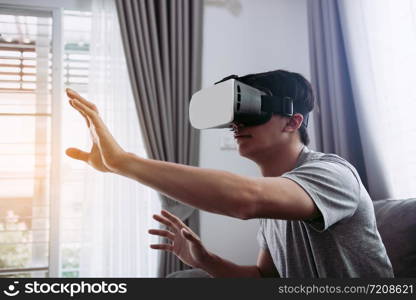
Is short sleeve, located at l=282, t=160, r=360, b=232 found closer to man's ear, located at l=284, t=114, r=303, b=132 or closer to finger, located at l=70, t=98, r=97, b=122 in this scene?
man's ear, located at l=284, t=114, r=303, b=132

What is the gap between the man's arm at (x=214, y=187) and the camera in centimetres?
68

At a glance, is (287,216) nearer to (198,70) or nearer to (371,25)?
(371,25)

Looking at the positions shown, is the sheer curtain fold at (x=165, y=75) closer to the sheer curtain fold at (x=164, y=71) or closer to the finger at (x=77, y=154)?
the sheer curtain fold at (x=164, y=71)

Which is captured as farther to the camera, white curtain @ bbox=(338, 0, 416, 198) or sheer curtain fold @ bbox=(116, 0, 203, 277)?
sheer curtain fold @ bbox=(116, 0, 203, 277)

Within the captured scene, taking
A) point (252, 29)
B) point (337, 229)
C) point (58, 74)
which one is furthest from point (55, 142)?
point (337, 229)

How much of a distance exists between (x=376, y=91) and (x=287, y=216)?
4.49ft

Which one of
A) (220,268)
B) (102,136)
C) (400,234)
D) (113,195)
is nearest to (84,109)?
(102,136)

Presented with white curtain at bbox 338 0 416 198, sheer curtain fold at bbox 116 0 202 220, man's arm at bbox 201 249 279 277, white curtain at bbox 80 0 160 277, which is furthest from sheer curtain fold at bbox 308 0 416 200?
white curtain at bbox 80 0 160 277

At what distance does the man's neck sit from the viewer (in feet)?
3.28

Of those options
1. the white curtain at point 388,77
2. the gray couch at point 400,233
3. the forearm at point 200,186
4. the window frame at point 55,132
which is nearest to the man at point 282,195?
the forearm at point 200,186

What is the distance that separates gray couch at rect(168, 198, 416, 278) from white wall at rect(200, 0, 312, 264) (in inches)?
38.0

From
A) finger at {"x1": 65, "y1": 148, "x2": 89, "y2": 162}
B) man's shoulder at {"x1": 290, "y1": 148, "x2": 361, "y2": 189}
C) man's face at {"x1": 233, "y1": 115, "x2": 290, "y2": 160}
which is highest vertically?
man's face at {"x1": 233, "y1": 115, "x2": 290, "y2": 160}

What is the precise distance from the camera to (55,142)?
2.17 metres
